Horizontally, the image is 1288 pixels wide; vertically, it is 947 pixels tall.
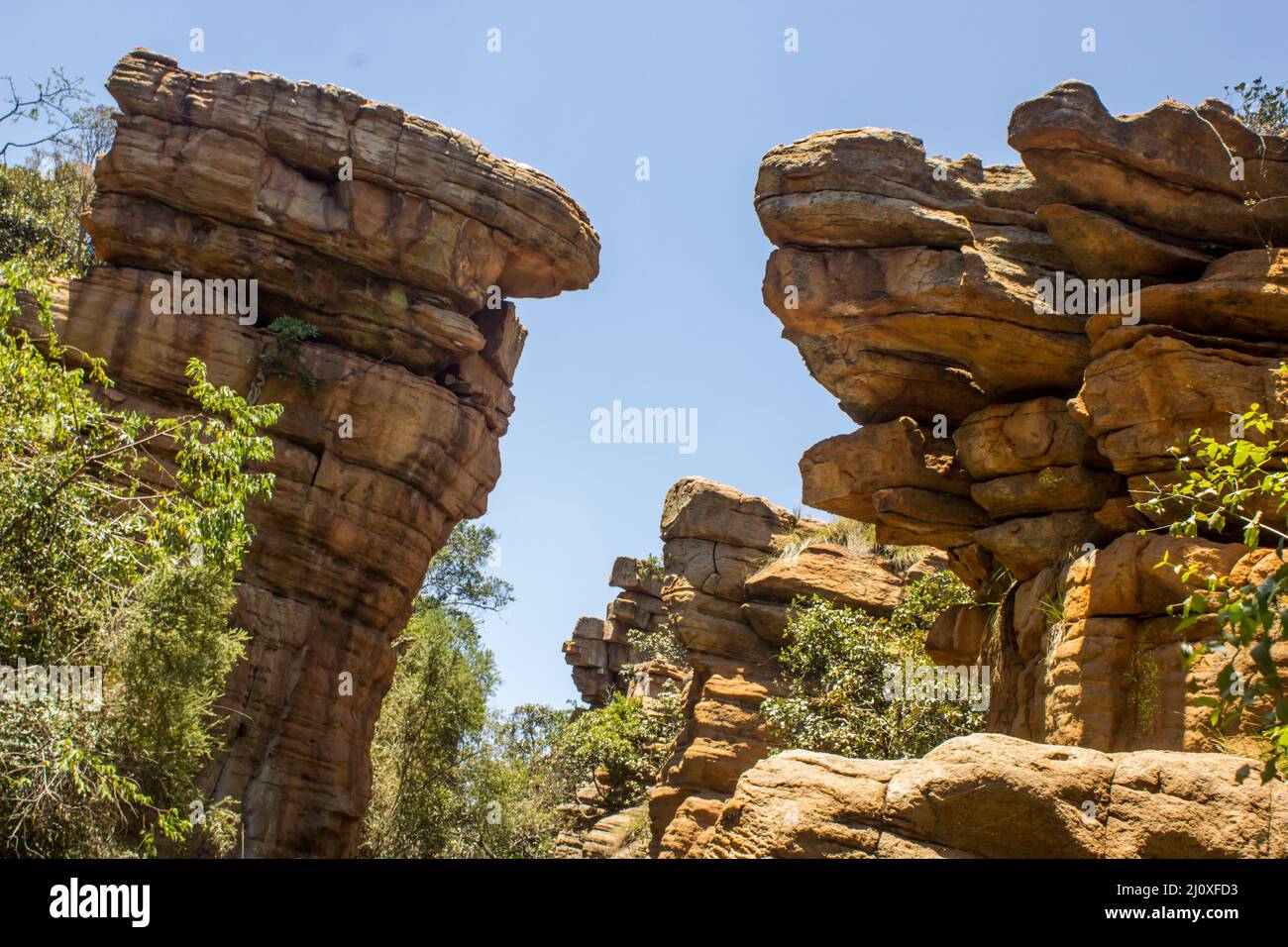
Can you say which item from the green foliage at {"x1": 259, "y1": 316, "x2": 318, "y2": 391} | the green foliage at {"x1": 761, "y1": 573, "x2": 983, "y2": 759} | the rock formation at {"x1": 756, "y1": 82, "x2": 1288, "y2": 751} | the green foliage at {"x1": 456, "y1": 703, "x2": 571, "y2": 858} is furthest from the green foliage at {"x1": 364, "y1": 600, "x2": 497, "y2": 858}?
the rock formation at {"x1": 756, "y1": 82, "x2": 1288, "y2": 751}

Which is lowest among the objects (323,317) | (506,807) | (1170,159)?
(506,807)

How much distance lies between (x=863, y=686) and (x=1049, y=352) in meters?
6.86

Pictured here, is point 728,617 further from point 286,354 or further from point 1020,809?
point 1020,809

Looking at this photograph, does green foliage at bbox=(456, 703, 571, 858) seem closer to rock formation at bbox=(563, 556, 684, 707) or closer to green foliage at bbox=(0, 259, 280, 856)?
rock formation at bbox=(563, 556, 684, 707)

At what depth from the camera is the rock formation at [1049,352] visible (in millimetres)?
14734

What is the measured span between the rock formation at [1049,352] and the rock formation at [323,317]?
10840mm

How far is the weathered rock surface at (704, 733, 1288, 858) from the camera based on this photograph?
9039mm

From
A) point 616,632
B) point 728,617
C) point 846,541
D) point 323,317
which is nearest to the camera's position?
point 728,617

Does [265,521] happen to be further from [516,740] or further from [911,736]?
[516,740]

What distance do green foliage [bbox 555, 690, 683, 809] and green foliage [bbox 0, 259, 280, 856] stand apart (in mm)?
17378

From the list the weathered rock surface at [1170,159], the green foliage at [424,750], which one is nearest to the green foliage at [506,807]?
the green foliage at [424,750]

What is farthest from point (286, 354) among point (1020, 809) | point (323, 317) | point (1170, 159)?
point (1020, 809)

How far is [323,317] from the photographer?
28.5 meters
